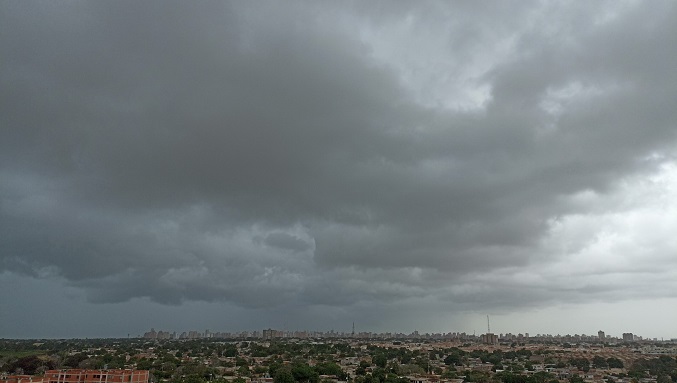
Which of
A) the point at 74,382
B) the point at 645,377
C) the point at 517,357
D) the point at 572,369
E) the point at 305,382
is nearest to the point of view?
the point at 74,382

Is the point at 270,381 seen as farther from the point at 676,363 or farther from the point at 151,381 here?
the point at 676,363

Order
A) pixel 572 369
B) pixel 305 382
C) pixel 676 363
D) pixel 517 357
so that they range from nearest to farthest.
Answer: pixel 305 382, pixel 572 369, pixel 676 363, pixel 517 357

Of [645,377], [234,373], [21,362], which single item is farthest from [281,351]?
[645,377]

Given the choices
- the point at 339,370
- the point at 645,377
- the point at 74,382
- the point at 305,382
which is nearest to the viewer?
the point at 74,382

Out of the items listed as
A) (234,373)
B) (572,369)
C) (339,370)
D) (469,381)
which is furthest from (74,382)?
(572,369)

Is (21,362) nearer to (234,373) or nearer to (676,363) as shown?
(234,373)

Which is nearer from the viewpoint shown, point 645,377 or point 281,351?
point 645,377

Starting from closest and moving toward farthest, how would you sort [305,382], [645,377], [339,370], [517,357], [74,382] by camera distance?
[74,382]
[305,382]
[339,370]
[645,377]
[517,357]

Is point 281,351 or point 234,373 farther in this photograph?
point 281,351
